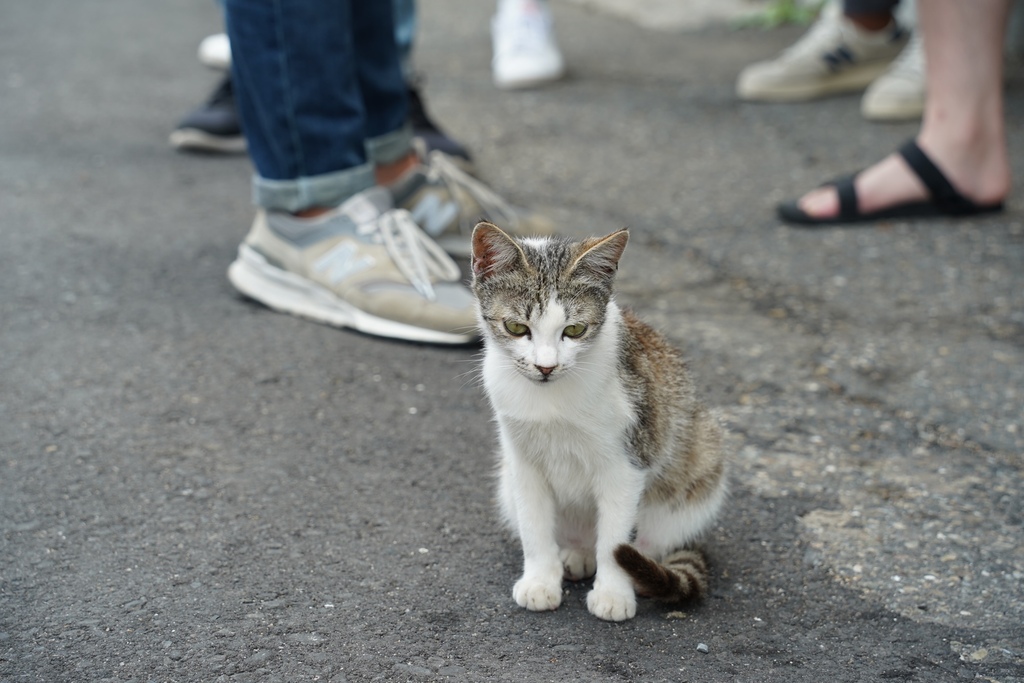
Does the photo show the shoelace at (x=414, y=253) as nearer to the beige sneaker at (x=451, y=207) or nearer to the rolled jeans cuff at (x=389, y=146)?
the beige sneaker at (x=451, y=207)

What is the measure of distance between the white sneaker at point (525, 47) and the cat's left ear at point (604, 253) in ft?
13.1

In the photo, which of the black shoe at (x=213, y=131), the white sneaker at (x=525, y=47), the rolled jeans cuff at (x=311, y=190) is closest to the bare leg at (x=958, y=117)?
the rolled jeans cuff at (x=311, y=190)

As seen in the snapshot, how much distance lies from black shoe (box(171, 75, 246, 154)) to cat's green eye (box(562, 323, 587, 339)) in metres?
3.27

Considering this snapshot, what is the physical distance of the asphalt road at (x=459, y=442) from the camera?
1941mm

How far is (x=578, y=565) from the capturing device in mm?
2199

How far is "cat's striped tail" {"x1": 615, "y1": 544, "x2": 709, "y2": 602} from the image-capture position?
1928mm

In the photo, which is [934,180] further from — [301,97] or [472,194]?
[301,97]

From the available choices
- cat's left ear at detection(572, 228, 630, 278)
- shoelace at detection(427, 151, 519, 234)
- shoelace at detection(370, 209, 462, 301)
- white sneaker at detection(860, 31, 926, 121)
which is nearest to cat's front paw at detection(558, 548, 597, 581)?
cat's left ear at detection(572, 228, 630, 278)

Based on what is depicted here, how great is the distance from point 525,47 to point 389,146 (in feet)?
8.06

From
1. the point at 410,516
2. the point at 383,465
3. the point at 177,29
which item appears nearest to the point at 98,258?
the point at 383,465

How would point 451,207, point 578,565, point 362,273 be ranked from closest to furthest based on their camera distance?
point 578,565, point 362,273, point 451,207

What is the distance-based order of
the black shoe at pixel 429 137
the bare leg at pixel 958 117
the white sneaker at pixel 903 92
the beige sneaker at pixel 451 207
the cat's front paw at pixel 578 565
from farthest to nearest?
the white sneaker at pixel 903 92 < the black shoe at pixel 429 137 < the bare leg at pixel 958 117 < the beige sneaker at pixel 451 207 < the cat's front paw at pixel 578 565

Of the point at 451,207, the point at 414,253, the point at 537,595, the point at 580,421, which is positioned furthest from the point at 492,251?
the point at 451,207

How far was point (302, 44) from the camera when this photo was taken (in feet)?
10.1
